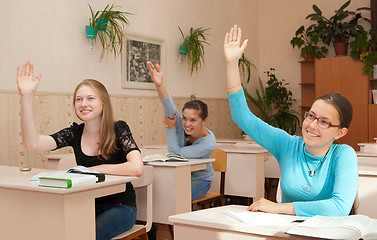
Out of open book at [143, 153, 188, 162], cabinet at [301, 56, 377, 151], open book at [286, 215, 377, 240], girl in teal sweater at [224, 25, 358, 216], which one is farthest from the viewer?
cabinet at [301, 56, 377, 151]

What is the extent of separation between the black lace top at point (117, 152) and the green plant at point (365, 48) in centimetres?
550

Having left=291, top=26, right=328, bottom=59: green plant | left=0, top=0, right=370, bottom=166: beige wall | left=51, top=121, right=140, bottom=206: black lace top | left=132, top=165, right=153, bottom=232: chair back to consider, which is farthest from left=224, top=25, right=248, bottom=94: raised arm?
left=291, top=26, right=328, bottom=59: green plant

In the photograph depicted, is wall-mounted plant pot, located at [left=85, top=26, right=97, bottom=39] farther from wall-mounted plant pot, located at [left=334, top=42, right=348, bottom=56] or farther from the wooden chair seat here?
wall-mounted plant pot, located at [left=334, top=42, right=348, bottom=56]

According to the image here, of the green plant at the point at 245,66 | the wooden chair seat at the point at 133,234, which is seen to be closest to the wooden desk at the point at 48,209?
the wooden chair seat at the point at 133,234

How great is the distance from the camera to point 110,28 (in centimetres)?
538

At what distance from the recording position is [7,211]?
230 cm

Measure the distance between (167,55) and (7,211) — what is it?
4328 mm

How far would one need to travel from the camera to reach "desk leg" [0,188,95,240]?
2.09 meters

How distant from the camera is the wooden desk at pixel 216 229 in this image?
1.41m

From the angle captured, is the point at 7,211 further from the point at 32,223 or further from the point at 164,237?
the point at 164,237

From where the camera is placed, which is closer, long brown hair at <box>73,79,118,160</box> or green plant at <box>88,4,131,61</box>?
long brown hair at <box>73,79,118,160</box>

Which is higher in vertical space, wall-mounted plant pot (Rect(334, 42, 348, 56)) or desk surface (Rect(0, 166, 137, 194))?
wall-mounted plant pot (Rect(334, 42, 348, 56))

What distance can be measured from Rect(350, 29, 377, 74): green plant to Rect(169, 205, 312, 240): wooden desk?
6.26m

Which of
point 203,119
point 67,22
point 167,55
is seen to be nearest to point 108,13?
point 67,22
